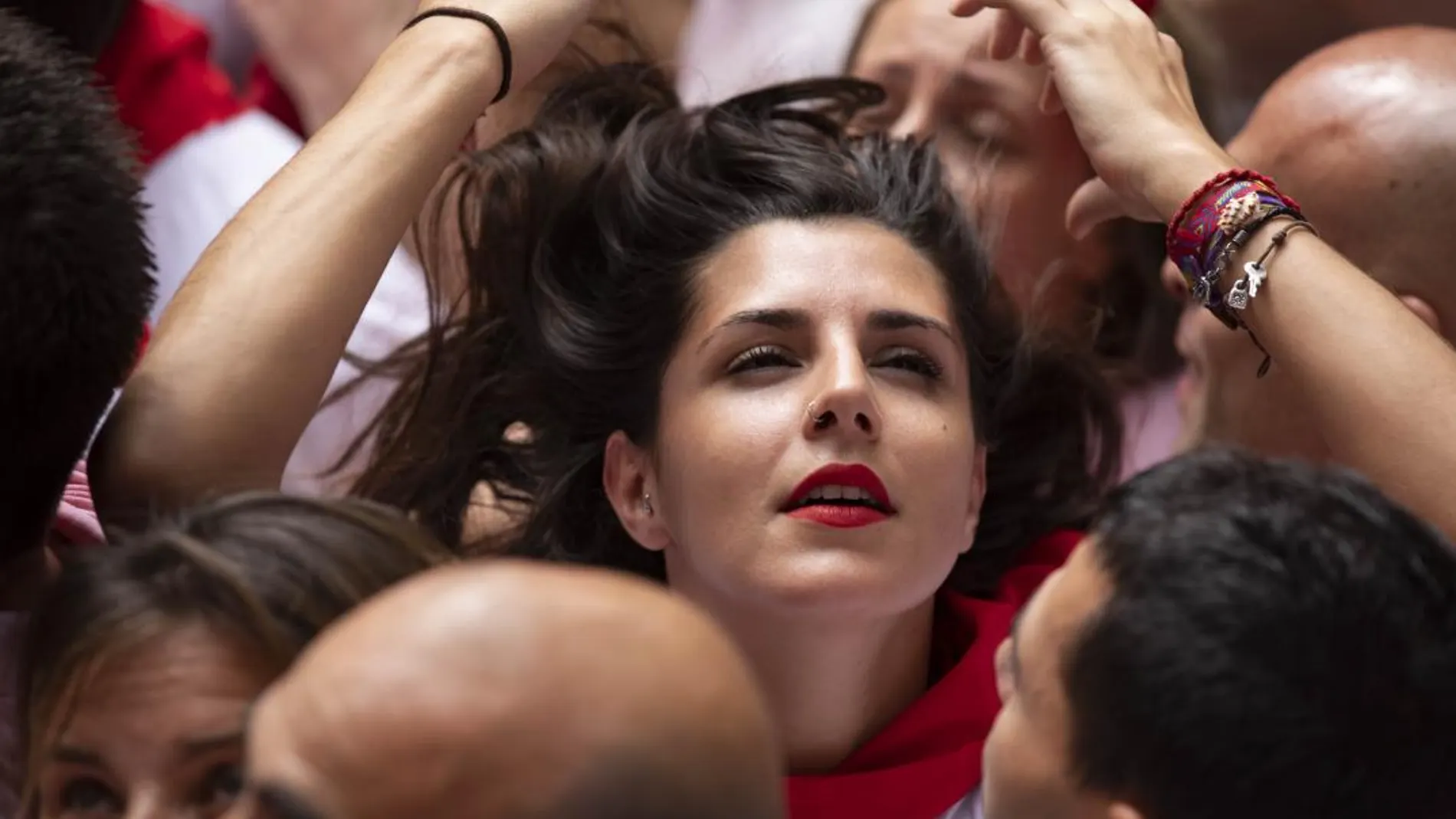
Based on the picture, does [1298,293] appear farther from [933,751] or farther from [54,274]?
[54,274]

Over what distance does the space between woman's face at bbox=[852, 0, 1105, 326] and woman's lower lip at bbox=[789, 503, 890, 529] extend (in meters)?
0.66

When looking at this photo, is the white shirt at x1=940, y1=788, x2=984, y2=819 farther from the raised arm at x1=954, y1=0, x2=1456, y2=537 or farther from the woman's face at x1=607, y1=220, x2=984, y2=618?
the raised arm at x1=954, y1=0, x2=1456, y2=537

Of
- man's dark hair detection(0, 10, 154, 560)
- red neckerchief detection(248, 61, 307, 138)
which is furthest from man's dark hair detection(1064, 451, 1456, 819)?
red neckerchief detection(248, 61, 307, 138)

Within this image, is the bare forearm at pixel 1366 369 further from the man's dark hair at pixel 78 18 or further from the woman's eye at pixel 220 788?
the man's dark hair at pixel 78 18

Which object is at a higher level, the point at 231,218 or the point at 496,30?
the point at 496,30

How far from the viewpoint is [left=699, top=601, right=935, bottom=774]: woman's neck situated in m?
1.87

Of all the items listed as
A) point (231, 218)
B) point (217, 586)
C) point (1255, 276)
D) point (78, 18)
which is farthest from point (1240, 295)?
point (78, 18)

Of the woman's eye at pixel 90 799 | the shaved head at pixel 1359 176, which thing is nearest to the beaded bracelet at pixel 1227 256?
the shaved head at pixel 1359 176

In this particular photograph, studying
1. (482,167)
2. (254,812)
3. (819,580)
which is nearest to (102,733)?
(254,812)

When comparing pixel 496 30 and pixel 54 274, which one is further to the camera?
pixel 496 30

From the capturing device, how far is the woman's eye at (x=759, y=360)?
1869 mm

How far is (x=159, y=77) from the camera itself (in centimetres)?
281

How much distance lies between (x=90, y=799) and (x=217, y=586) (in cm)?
16

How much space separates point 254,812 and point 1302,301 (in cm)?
100
